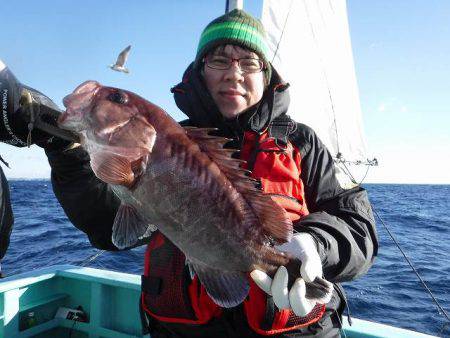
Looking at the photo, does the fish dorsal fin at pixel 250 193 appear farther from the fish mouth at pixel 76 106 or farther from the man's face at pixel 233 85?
the man's face at pixel 233 85

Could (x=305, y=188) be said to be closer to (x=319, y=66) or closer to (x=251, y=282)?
(x=251, y=282)

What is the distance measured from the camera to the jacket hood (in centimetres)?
290

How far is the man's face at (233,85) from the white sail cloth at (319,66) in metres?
4.74

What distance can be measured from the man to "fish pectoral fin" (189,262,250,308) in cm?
16

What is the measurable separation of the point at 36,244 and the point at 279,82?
1478 centimetres

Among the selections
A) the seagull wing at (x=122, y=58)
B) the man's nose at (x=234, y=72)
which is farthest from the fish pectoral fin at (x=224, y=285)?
the seagull wing at (x=122, y=58)

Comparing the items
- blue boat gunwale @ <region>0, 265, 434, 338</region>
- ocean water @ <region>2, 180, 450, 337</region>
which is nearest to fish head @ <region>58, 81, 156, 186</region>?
blue boat gunwale @ <region>0, 265, 434, 338</region>

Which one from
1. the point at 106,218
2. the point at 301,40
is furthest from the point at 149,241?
the point at 301,40

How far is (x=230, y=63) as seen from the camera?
286 cm

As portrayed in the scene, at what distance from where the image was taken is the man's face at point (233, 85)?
9.18ft

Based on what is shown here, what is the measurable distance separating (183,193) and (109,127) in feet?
1.66

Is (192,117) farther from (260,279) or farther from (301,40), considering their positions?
(301,40)

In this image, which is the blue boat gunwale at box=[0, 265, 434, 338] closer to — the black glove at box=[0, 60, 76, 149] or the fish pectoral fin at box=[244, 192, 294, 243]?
the black glove at box=[0, 60, 76, 149]

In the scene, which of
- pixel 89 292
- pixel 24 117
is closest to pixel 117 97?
pixel 24 117
